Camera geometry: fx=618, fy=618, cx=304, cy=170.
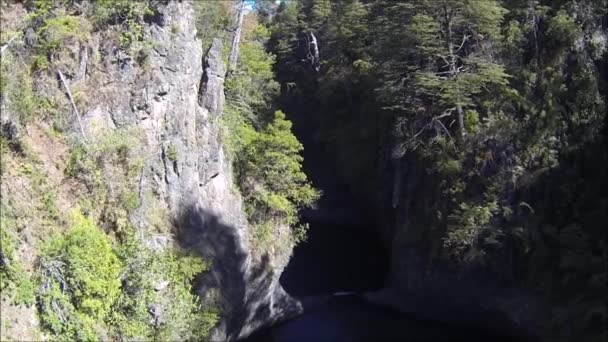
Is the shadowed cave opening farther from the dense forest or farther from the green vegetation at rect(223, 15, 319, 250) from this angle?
the green vegetation at rect(223, 15, 319, 250)

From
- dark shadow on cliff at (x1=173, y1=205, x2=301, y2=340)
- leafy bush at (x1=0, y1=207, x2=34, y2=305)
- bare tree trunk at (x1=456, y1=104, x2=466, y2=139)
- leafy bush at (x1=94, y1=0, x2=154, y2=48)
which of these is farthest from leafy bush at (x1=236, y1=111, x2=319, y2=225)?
leafy bush at (x1=0, y1=207, x2=34, y2=305)

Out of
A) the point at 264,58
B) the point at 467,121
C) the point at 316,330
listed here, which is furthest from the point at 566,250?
the point at 264,58

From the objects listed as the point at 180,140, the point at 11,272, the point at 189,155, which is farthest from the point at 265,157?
the point at 11,272

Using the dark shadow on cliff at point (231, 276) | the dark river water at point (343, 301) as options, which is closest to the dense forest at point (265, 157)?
the dark shadow on cliff at point (231, 276)

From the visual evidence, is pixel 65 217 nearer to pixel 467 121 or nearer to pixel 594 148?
pixel 467 121

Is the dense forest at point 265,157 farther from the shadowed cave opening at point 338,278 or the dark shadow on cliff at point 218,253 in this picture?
the shadowed cave opening at point 338,278

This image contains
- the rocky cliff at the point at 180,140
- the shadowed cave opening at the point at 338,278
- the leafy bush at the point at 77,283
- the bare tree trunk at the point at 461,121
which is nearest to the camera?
the leafy bush at the point at 77,283
